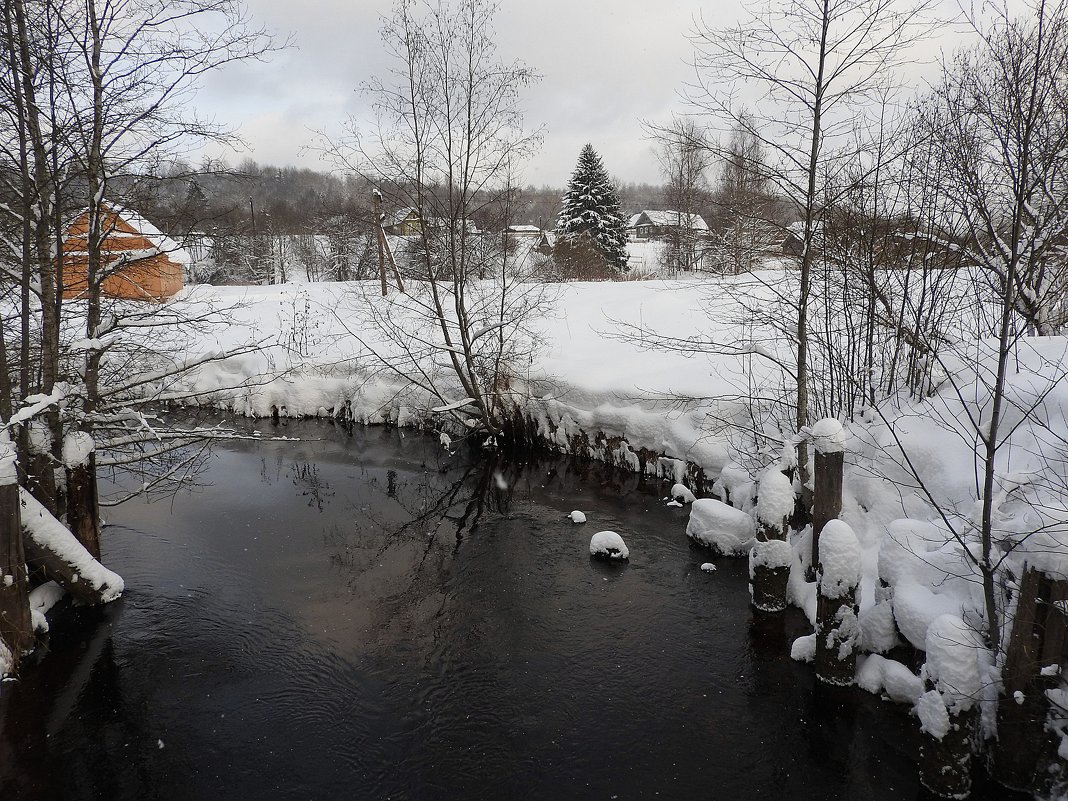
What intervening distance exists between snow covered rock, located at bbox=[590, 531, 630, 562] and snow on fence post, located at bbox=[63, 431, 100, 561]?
593 cm

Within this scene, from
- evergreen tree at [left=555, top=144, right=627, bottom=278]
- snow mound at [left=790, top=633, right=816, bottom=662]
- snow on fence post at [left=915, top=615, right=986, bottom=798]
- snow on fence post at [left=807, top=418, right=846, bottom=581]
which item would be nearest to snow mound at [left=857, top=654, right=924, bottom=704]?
snow mound at [left=790, top=633, right=816, bottom=662]

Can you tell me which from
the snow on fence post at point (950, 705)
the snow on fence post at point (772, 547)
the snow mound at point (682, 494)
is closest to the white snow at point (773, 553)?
the snow on fence post at point (772, 547)

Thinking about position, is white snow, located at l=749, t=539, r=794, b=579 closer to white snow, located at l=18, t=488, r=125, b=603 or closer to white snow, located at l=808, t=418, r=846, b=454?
white snow, located at l=808, t=418, r=846, b=454

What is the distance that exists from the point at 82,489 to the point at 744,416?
8.82m

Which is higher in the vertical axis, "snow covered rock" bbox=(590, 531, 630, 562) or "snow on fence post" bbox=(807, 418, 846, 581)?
"snow on fence post" bbox=(807, 418, 846, 581)

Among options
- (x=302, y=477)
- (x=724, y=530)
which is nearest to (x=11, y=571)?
(x=302, y=477)

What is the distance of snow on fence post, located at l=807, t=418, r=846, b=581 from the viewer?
256 inches

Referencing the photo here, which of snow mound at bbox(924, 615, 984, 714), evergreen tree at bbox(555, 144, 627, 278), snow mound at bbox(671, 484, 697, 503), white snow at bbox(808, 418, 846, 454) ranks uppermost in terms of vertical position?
evergreen tree at bbox(555, 144, 627, 278)

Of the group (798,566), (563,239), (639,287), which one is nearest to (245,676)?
(798,566)

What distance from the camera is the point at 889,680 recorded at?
5.62 meters

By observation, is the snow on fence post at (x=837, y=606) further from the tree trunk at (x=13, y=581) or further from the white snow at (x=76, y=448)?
the white snow at (x=76, y=448)

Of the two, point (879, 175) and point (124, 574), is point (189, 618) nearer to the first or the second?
point (124, 574)

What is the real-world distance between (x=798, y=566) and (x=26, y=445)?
848cm

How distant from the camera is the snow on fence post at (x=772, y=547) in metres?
6.87
